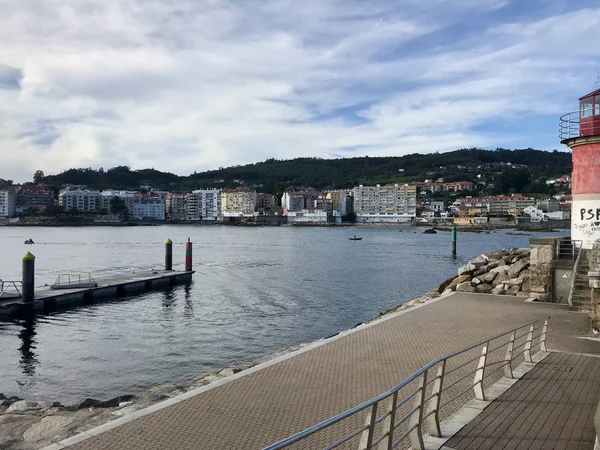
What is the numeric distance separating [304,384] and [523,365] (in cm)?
337

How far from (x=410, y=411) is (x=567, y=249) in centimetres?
1232

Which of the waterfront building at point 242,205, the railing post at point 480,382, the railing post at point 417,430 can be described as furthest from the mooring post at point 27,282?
the waterfront building at point 242,205

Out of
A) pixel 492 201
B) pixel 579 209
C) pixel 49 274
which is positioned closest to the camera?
pixel 579 209

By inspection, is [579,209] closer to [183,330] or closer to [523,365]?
[523,365]

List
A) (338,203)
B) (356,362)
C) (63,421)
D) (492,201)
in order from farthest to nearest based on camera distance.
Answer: (338,203) < (492,201) < (356,362) < (63,421)

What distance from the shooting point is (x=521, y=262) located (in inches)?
691

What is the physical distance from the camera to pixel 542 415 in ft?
19.7

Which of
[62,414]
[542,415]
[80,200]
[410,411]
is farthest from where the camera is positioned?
[80,200]

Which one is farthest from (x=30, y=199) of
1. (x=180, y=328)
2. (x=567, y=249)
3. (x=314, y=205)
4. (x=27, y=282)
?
(x=567, y=249)

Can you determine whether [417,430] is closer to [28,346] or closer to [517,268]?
[517,268]

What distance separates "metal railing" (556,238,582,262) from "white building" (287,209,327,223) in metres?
167

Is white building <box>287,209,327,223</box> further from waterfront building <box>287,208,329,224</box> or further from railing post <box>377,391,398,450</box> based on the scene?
railing post <box>377,391,398,450</box>

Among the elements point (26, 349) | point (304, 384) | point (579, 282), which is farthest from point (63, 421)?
point (579, 282)

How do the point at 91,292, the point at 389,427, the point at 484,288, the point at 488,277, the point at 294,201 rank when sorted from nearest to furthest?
the point at 389,427 → the point at 484,288 → the point at 488,277 → the point at 91,292 → the point at 294,201
